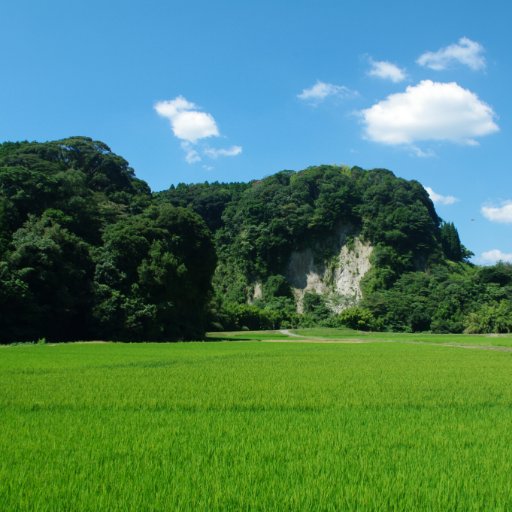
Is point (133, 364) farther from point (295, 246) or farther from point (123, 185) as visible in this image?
point (295, 246)

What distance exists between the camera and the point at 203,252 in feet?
167

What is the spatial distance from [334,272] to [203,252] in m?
49.9

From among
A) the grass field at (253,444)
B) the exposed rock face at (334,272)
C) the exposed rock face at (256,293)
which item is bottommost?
the grass field at (253,444)

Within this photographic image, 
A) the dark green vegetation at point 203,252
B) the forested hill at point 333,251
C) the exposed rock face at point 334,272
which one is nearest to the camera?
the dark green vegetation at point 203,252

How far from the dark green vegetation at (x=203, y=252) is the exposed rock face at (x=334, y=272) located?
0.91 metres

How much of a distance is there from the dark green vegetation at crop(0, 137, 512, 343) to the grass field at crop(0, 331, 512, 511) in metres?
25.8

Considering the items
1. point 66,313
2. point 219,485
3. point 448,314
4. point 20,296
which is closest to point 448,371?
point 219,485

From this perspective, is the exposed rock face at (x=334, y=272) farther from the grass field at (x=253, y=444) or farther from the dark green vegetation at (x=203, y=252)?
the grass field at (x=253, y=444)

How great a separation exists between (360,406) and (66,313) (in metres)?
33.7

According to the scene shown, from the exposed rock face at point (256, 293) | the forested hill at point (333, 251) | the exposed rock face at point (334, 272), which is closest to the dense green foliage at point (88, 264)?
the forested hill at point (333, 251)

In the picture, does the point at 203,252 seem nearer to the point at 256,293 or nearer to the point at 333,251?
the point at 256,293

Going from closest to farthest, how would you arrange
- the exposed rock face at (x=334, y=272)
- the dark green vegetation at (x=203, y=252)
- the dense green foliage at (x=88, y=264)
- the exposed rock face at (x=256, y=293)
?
the dense green foliage at (x=88, y=264) → the dark green vegetation at (x=203, y=252) → the exposed rock face at (x=334, y=272) → the exposed rock face at (x=256, y=293)

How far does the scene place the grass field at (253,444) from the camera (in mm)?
5539

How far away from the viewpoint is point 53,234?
A: 4022 cm
